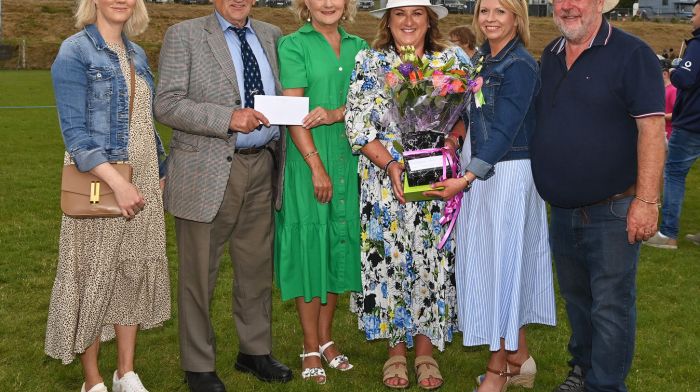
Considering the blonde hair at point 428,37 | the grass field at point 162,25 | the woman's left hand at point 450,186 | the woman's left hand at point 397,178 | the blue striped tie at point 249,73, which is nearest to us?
the woman's left hand at point 450,186

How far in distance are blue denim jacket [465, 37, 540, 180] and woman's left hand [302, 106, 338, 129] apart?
919 millimetres

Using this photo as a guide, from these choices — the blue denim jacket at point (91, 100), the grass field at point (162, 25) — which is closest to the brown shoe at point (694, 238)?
the blue denim jacket at point (91, 100)

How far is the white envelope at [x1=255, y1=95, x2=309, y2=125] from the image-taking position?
182 inches

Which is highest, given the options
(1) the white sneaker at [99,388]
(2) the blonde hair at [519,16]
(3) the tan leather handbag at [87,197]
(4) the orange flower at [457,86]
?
(2) the blonde hair at [519,16]

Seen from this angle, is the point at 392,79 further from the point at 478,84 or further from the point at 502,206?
the point at 502,206

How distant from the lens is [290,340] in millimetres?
6203

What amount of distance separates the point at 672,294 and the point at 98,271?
538 cm

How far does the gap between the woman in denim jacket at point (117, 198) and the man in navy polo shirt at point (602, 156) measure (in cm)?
225

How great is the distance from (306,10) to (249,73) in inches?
23.4

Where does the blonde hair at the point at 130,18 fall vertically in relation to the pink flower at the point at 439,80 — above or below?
above

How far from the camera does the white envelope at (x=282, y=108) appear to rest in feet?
15.2

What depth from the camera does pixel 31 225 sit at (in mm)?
9703

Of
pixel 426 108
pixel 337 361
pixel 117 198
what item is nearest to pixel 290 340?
pixel 337 361

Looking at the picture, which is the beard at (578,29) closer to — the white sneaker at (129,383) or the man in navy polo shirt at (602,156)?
the man in navy polo shirt at (602,156)
